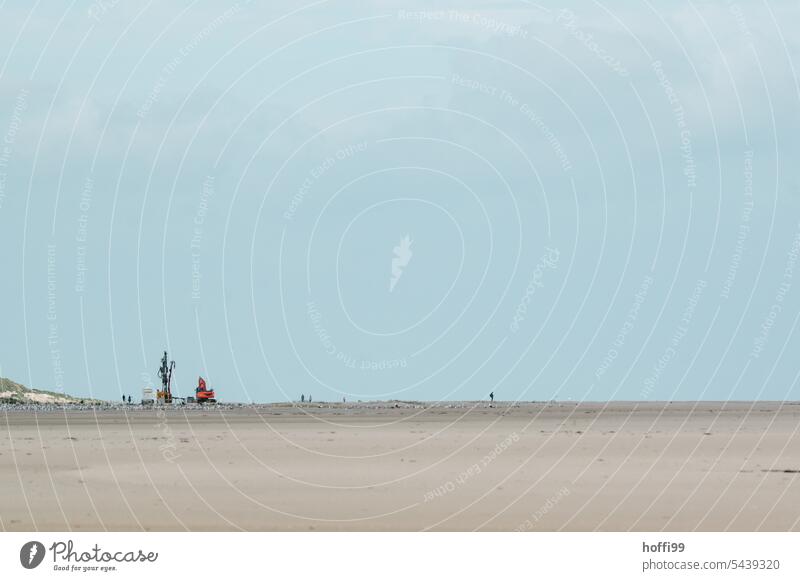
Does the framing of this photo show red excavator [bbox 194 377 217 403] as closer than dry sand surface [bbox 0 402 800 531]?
No

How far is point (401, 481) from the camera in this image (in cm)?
3866

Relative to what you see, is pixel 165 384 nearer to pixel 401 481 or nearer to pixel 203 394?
pixel 203 394

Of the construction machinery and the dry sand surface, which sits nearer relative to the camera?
the dry sand surface

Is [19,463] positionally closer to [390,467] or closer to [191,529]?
[390,467]

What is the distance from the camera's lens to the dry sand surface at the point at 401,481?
31.9 m

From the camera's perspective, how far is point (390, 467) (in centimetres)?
4281

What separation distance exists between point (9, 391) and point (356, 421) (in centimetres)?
7443

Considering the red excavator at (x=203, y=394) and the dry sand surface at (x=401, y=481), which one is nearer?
the dry sand surface at (x=401, y=481)

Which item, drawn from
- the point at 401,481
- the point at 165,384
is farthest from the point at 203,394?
the point at 401,481

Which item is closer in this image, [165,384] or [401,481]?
[401,481]

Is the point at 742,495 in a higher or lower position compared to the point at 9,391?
lower

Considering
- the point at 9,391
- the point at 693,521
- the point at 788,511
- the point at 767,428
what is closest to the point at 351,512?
the point at 693,521

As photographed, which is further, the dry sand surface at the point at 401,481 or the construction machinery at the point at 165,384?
the construction machinery at the point at 165,384

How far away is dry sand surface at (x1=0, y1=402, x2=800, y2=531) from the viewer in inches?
1257
